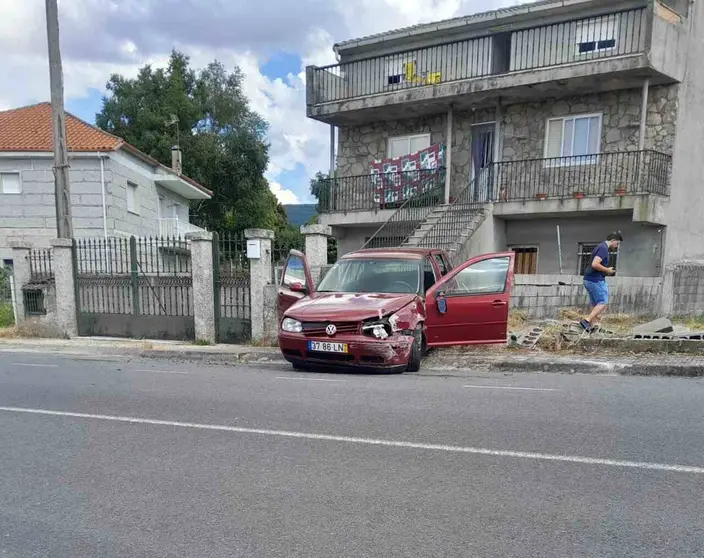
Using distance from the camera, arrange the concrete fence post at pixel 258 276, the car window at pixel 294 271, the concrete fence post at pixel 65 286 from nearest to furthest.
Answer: the car window at pixel 294 271 < the concrete fence post at pixel 258 276 < the concrete fence post at pixel 65 286

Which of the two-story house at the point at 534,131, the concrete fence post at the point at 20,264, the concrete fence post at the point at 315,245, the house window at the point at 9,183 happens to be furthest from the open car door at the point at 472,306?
the house window at the point at 9,183

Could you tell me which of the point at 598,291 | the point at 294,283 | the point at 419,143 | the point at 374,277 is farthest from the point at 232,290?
the point at 419,143

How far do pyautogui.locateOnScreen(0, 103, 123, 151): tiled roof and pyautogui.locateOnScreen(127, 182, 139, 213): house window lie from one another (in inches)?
78.9

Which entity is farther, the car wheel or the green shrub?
the green shrub

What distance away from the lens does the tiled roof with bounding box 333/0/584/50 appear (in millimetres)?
15209

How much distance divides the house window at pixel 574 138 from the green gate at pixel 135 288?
399 inches

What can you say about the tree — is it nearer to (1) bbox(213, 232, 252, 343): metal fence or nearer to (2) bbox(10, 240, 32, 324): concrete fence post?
(2) bbox(10, 240, 32, 324): concrete fence post

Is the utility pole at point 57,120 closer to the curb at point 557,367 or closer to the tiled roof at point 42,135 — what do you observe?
the curb at point 557,367

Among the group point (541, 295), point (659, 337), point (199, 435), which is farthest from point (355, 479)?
point (541, 295)

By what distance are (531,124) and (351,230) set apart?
656cm

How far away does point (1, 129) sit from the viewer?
75.5 ft

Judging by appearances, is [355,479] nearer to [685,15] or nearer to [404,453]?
[404,453]

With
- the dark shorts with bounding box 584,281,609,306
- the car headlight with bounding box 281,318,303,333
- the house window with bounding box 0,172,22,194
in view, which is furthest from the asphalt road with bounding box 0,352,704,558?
the house window with bounding box 0,172,22,194

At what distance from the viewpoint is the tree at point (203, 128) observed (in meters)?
35.3
